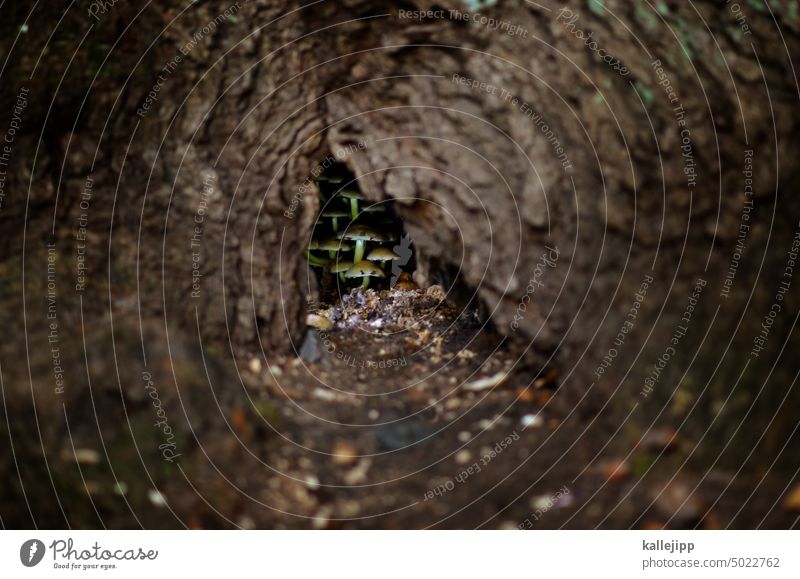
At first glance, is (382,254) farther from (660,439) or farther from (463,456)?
(660,439)

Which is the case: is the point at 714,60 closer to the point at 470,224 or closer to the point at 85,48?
the point at 470,224

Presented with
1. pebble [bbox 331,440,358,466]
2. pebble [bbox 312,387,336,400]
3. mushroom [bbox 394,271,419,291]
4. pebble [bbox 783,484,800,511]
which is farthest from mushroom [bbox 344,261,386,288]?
pebble [bbox 783,484,800,511]

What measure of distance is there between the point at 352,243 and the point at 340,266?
0.72 ft

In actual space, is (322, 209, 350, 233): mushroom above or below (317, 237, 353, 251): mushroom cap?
above

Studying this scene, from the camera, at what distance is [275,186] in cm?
297

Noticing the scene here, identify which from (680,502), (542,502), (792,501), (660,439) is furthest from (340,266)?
(792,501)

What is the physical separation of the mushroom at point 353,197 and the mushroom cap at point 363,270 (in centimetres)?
36

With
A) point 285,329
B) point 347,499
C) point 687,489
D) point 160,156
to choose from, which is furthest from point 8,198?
point 687,489

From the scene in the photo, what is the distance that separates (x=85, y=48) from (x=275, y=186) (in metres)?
0.98

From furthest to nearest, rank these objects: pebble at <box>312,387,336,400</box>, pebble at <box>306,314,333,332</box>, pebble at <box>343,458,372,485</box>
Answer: pebble at <box>306,314,333,332</box> < pebble at <box>312,387,336,400</box> < pebble at <box>343,458,372,485</box>

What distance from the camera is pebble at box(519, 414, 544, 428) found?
2.35m

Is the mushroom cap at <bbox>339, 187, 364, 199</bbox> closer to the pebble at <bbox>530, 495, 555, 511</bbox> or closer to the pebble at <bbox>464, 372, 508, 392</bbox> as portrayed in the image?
the pebble at <bbox>464, 372, 508, 392</bbox>
